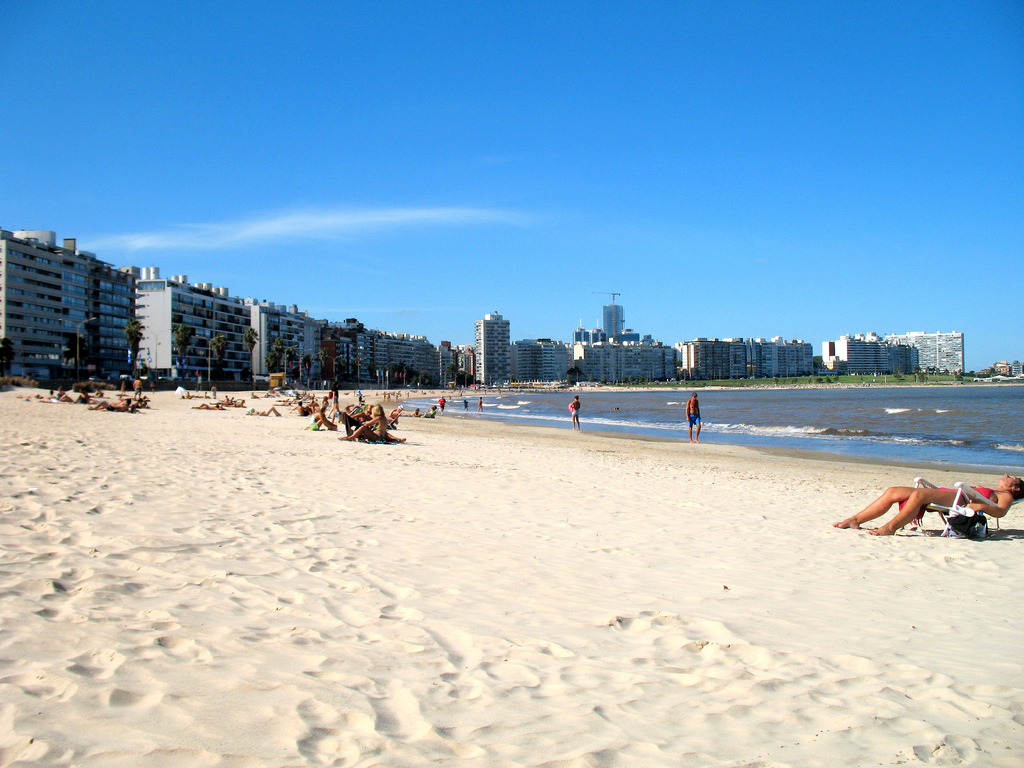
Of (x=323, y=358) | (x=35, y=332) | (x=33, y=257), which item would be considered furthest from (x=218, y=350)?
(x=323, y=358)

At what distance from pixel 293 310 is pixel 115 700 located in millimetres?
166466

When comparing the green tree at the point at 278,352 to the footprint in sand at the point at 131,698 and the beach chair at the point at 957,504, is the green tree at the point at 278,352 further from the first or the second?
the footprint in sand at the point at 131,698

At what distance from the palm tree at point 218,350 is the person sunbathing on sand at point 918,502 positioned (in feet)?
346

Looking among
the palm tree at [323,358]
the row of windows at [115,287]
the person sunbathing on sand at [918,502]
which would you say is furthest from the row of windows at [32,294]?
the person sunbathing on sand at [918,502]

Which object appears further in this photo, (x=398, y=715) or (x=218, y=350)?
(x=218, y=350)

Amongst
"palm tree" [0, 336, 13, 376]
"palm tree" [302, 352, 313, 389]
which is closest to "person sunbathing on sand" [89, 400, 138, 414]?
"palm tree" [0, 336, 13, 376]

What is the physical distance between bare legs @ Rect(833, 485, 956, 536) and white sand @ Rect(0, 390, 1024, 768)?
0.18 m

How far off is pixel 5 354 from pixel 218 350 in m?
36.9

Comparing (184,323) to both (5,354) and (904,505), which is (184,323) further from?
(904,505)

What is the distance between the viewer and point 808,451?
2002cm

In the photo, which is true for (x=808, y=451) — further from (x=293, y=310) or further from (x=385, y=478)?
(x=293, y=310)

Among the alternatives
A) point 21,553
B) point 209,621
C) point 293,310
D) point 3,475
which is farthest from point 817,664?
point 293,310

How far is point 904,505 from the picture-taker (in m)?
6.85

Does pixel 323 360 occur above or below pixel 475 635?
above
